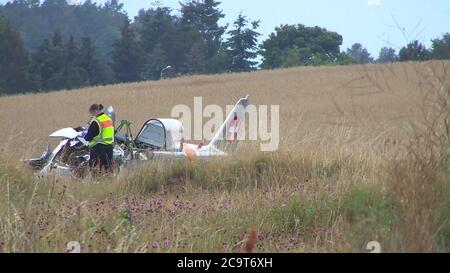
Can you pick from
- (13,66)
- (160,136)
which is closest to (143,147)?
(160,136)

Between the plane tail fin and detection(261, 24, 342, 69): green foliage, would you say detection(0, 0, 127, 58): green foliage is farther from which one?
the plane tail fin

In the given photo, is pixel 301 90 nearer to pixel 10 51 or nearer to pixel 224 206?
pixel 224 206

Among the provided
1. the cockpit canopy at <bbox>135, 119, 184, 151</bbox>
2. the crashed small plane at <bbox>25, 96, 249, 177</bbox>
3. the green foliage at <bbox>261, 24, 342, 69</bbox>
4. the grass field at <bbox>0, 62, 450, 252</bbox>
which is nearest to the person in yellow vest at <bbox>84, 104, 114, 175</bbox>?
the crashed small plane at <bbox>25, 96, 249, 177</bbox>

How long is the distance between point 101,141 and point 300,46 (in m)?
64.3

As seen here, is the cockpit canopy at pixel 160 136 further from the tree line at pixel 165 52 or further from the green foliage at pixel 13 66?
the green foliage at pixel 13 66

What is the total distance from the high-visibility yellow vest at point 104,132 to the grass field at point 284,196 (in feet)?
4.32

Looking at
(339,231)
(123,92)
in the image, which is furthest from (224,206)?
(123,92)

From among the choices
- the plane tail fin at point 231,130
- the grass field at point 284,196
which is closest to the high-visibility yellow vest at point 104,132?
the grass field at point 284,196

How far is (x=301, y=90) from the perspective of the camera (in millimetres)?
36062

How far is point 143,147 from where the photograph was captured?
1210 centimetres

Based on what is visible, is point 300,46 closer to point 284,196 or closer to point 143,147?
point 143,147

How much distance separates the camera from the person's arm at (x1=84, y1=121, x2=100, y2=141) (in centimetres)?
1119
